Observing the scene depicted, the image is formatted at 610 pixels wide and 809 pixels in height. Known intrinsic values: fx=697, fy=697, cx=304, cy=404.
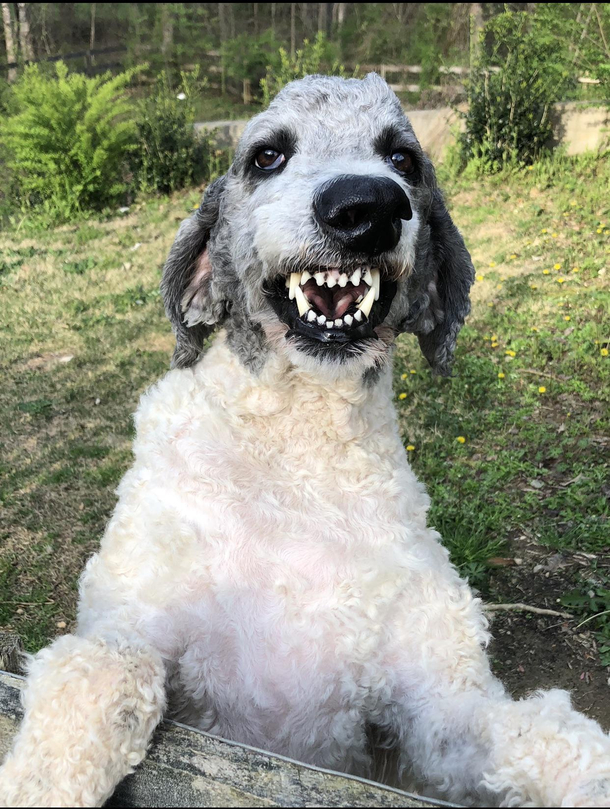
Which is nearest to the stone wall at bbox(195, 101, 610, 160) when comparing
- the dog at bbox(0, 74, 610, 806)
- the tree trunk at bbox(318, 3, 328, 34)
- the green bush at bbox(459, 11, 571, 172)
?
the green bush at bbox(459, 11, 571, 172)

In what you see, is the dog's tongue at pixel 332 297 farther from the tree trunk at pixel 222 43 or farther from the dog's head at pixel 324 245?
the tree trunk at pixel 222 43

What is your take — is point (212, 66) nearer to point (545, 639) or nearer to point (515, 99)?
point (515, 99)

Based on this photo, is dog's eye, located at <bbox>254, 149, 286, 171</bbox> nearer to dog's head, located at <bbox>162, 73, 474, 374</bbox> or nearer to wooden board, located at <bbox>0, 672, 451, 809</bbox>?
dog's head, located at <bbox>162, 73, 474, 374</bbox>

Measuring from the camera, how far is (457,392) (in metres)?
4.91

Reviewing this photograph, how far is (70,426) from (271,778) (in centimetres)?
420

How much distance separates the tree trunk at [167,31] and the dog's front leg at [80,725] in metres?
21.5

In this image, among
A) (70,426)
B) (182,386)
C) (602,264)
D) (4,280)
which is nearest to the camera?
(182,386)

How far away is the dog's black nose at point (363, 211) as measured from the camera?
186 cm

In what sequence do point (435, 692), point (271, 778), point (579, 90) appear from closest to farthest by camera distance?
point (271, 778), point (435, 692), point (579, 90)

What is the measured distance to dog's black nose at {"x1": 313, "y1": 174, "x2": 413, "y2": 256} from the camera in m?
1.86

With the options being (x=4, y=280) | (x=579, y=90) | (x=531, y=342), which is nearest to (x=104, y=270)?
(x=4, y=280)

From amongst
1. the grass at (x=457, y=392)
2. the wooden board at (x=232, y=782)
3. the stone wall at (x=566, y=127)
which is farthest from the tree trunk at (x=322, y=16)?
the wooden board at (x=232, y=782)

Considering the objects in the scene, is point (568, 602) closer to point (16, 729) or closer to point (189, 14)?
point (16, 729)

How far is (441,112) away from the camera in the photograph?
10.5 meters
